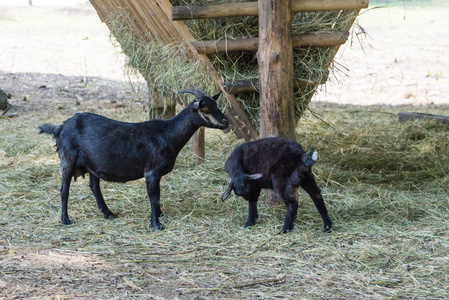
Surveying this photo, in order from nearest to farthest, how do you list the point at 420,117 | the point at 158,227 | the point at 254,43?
the point at 158,227, the point at 254,43, the point at 420,117

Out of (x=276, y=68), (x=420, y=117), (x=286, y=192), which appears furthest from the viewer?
(x=420, y=117)

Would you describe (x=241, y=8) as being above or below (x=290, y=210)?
above

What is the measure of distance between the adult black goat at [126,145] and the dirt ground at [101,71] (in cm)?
67

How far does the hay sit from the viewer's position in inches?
256

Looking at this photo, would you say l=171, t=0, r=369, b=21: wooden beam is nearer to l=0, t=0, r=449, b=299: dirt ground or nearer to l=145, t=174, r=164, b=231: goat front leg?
l=0, t=0, r=449, b=299: dirt ground

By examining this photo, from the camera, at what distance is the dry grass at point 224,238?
423 cm

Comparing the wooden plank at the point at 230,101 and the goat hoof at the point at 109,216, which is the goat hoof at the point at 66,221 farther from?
the wooden plank at the point at 230,101

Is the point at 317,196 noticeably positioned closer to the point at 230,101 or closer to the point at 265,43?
the point at 265,43

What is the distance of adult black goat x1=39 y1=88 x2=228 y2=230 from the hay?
0.99 meters

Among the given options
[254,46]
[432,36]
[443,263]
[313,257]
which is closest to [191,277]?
[313,257]

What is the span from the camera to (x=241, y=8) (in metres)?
6.06

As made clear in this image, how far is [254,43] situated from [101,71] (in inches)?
464

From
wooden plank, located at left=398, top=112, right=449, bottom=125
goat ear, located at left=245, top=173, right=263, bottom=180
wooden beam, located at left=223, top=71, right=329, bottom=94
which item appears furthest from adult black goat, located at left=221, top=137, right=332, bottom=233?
wooden plank, located at left=398, top=112, right=449, bottom=125

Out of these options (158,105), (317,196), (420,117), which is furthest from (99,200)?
(420,117)
